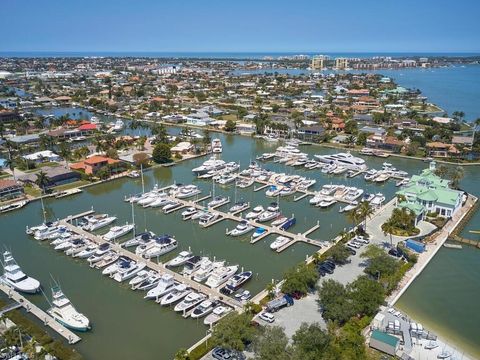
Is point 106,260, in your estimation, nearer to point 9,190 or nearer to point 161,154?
point 9,190

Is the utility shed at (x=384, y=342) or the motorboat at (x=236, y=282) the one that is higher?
the utility shed at (x=384, y=342)

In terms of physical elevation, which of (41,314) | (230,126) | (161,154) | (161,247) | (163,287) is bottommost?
(41,314)

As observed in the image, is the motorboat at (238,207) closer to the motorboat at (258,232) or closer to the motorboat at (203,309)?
the motorboat at (258,232)

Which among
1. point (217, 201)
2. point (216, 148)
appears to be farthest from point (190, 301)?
point (216, 148)

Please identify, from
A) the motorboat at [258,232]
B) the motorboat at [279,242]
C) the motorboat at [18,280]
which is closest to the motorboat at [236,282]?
the motorboat at [279,242]

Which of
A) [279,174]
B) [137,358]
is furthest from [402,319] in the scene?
[279,174]

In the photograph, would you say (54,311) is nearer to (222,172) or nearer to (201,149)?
(222,172)

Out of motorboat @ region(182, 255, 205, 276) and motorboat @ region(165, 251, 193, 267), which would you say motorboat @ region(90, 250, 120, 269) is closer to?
motorboat @ region(165, 251, 193, 267)
